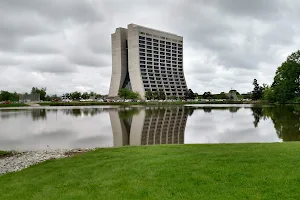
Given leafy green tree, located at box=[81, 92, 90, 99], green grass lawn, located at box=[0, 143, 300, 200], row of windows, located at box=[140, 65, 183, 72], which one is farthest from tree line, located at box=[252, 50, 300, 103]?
leafy green tree, located at box=[81, 92, 90, 99]

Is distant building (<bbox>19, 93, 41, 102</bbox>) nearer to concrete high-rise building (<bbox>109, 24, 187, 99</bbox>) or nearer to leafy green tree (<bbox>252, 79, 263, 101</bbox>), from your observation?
concrete high-rise building (<bbox>109, 24, 187, 99</bbox>)

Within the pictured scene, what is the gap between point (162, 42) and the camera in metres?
187

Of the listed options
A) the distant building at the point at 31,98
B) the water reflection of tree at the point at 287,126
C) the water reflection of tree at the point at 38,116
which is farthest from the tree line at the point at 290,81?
the distant building at the point at 31,98

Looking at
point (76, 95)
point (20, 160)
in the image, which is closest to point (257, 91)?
point (76, 95)

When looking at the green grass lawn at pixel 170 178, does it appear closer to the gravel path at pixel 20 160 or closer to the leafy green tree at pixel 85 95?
the gravel path at pixel 20 160

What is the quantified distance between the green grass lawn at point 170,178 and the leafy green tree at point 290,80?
3041 inches

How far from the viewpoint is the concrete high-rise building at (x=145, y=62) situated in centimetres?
17100

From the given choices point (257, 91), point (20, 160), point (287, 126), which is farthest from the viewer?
point (257, 91)

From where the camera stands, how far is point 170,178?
7531mm

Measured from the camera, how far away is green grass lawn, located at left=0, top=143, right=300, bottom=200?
654cm

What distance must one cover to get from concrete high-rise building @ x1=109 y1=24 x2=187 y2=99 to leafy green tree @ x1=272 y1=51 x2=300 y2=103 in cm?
9320

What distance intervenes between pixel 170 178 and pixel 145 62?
17039 cm

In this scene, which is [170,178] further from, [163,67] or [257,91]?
[163,67]

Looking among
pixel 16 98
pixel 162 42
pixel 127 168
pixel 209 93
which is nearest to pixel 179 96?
pixel 209 93
